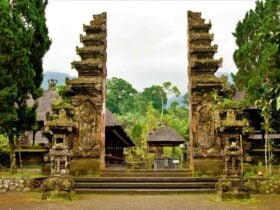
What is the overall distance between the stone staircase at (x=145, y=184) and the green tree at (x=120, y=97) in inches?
2805

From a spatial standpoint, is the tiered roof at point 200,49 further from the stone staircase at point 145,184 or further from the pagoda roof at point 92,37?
the stone staircase at point 145,184

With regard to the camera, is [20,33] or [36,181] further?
[20,33]

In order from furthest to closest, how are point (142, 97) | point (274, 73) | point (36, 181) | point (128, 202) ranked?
1. point (142, 97)
2. point (274, 73)
3. point (36, 181)
4. point (128, 202)

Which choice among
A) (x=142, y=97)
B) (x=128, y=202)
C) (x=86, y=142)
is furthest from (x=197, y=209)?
(x=142, y=97)

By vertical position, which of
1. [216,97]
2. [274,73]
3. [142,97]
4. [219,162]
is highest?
[142,97]

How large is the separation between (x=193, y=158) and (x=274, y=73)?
6084 mm

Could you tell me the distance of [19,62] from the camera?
18.3m

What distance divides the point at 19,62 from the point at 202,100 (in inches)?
311

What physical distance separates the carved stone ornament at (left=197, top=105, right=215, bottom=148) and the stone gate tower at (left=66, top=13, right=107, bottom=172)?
4.08 metres

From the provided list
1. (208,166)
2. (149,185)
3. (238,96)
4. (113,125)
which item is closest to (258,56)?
(238,96)

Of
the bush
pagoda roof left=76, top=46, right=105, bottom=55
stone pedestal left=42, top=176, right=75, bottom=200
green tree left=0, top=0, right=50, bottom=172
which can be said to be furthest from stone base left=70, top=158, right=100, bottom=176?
the bush

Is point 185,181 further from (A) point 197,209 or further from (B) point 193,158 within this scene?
(A) point 197,209

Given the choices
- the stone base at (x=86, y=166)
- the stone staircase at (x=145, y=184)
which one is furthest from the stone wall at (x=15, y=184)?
the stone base at (x=86, y=166)

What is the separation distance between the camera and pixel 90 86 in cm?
1848
